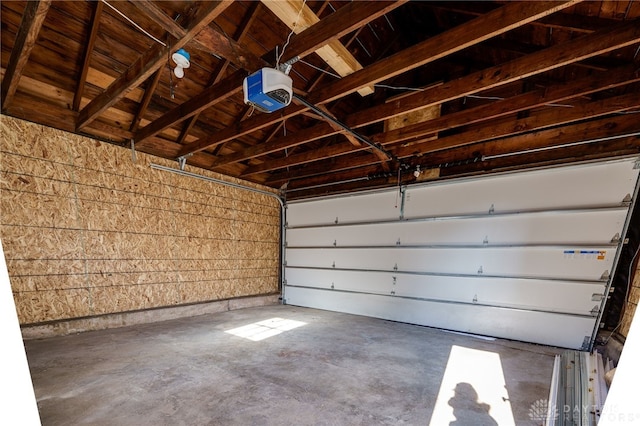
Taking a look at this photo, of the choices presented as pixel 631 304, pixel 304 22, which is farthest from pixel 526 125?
pixel 304 22

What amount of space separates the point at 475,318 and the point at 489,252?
3.67 ft

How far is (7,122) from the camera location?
129 inches

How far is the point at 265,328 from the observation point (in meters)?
4.36

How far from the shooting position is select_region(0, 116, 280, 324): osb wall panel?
337 centimetres

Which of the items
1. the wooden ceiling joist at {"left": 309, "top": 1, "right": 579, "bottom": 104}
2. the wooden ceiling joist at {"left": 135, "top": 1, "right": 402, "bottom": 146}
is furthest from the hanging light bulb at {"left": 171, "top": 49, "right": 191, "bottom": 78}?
the wooden ceiling joist at {"left": 309, "top": 1, "right": 579, "bottom": 104}

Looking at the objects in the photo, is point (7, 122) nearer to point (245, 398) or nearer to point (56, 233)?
point (56, 233)

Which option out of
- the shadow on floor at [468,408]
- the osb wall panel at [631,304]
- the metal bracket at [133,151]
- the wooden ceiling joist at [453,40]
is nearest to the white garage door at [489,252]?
the osb wall panel at [631,304]

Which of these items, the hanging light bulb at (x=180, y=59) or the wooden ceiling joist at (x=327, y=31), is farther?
the hanging light bulb at (x=180, y=59)

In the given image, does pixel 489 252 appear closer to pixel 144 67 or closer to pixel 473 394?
pixel 473 394

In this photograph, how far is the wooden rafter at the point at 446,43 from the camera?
72.4 inches

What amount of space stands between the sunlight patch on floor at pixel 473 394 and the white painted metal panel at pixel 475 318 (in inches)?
39.5

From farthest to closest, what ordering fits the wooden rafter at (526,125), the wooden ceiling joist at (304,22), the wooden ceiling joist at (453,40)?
the wooden rafter at (526,125)
the wooden ceiling joist at (304,22)
the wooden ceiling joist at (453,40)

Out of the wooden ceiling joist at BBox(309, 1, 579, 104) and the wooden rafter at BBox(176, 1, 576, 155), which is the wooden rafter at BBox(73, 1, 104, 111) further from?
the wooden ceiling joist at BBox(309, 1, 579, 104)

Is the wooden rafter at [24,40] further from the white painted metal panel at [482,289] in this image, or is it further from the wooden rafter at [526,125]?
the white painted metal panel at [482,289]
